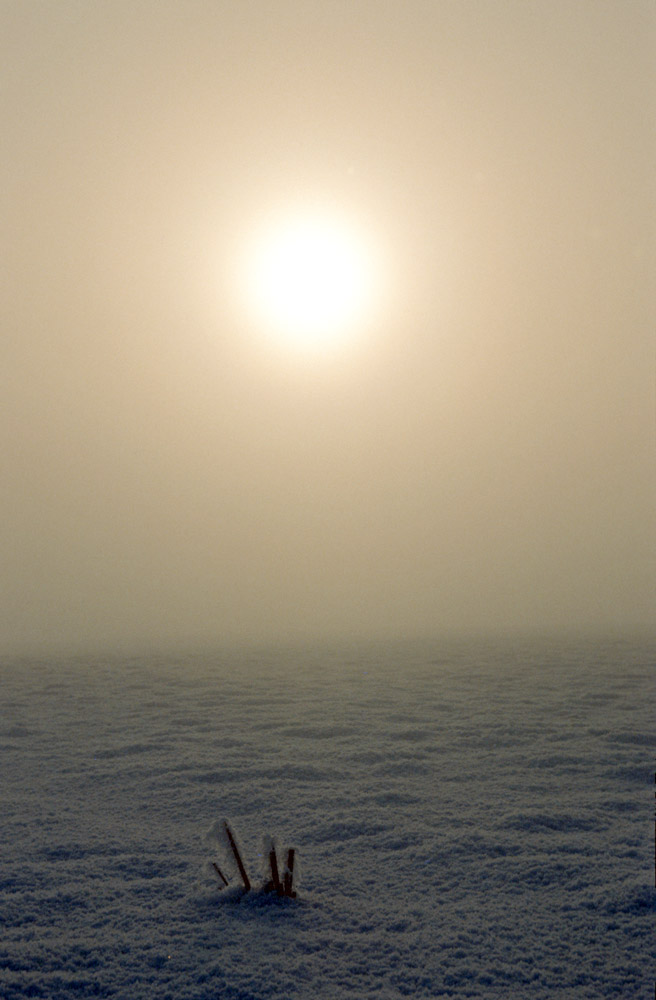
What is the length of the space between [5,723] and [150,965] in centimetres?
307

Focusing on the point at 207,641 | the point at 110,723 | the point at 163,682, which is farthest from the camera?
the point at 207,641

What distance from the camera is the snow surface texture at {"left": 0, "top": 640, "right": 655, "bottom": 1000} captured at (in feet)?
5.46

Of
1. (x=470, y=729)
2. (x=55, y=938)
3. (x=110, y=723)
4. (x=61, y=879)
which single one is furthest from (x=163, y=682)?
(x=55, y=938)

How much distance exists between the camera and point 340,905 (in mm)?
1973

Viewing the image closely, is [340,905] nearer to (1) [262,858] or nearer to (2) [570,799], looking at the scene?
(1) [262,858]

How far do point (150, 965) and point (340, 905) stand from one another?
22.8 inches

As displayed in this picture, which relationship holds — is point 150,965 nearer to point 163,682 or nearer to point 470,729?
point 470,729

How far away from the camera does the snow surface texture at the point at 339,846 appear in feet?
5.46

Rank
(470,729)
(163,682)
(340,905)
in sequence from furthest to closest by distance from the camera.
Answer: (163,682) < (470,729) < (340,905)

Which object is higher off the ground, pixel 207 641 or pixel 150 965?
pixel 207 641

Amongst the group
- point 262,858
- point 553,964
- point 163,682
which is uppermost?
point 163,682

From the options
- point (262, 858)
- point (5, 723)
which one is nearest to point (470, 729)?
point (262, 858)

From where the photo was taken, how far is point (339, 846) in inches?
93.4

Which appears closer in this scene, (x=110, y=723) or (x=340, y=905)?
(x=340, y=905)
